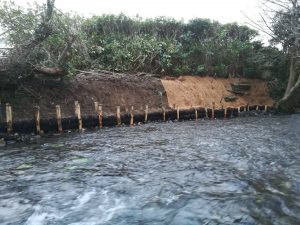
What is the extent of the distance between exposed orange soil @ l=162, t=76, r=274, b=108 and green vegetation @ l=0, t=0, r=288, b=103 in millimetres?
820

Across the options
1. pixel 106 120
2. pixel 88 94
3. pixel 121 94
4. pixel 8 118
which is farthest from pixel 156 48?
pixel 8 118

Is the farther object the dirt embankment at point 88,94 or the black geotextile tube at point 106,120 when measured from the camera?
the dirt embankment at point 88,94

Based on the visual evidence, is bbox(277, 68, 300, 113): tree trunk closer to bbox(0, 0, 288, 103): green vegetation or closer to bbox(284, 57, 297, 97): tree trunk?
bbox(284, 57, 297, 97): tree trunk

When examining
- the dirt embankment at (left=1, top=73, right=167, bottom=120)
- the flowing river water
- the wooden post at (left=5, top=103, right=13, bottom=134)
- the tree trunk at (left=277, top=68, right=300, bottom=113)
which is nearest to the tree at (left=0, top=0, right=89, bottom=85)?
the dirt embankment at (left=1, top=73, right=167, bottom=120)

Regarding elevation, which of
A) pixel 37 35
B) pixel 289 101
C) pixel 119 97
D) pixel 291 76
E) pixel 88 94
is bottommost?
pixel 289 101

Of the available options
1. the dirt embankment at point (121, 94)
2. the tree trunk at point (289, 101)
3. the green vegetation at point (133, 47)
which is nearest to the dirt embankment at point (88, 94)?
the dirt embankment at point (121, 94)

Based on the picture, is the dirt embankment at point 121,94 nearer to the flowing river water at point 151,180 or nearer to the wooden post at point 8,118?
the wooden post at point 8,118

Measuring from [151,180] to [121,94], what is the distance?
1408 centimetres

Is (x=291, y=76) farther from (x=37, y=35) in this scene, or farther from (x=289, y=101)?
(x=37, y=35)

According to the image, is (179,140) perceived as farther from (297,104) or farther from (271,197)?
(297,104)

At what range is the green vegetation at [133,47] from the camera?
1756cm

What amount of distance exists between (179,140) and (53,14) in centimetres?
914

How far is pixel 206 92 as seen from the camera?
90.5 feet

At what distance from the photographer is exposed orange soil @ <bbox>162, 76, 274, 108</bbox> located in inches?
1017
